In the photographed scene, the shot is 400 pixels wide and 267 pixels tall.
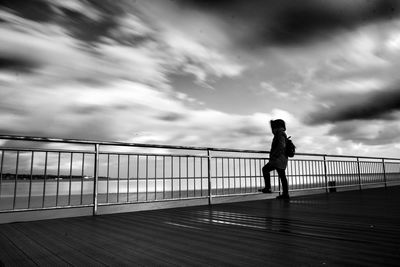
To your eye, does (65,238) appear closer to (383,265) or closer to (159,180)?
(383,265)

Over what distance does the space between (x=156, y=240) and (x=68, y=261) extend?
78 centimetres

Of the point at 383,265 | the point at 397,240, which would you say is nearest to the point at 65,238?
the point at 383,265

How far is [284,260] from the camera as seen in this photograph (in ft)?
5.58

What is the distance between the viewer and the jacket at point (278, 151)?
21.2 ft

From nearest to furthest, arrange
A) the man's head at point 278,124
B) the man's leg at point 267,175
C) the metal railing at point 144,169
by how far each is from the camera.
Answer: the metal railing at point 144,169, the man's leg at point 267,175, the man's head at point 278,124

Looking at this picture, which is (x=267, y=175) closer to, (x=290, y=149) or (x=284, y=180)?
(x=284, y=180)

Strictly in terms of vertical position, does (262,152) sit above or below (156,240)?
above

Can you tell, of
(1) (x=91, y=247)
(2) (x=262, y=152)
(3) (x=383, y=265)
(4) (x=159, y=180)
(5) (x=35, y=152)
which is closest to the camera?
(3) (x=383, y=265)

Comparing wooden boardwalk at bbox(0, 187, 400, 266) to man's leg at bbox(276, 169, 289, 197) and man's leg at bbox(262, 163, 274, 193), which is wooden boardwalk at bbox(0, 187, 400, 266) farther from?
man's leg at bbox(276, 169, 289, 197)

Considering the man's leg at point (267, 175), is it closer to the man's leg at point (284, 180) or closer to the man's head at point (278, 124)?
the man's leg at point (284, 180)

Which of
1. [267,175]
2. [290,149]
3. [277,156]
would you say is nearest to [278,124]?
[290,149]

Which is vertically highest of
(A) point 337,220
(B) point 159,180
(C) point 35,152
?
(C) point 35,152

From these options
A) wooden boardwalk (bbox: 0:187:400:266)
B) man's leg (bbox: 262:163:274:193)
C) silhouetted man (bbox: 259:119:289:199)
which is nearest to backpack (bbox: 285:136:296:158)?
silhouetted man (bbox: 259:119:289:199)

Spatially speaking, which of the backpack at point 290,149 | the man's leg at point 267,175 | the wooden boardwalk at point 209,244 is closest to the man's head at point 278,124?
the backpack at point 290,149
